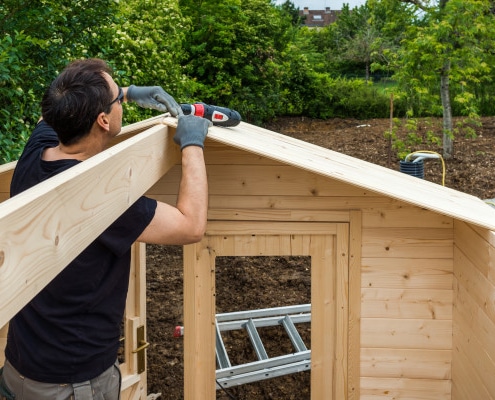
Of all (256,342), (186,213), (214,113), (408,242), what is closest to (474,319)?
(408,242)

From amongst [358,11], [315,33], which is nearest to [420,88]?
[315,33]

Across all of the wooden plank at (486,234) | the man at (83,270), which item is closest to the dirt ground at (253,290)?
the wooden plank at (486,234)

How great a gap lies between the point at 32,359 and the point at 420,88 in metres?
11.7

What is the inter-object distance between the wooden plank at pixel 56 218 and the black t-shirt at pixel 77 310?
0.98 ft

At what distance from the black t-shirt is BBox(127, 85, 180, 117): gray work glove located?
0.87 m

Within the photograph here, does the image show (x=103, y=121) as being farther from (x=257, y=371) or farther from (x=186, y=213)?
(x=257, y=371)

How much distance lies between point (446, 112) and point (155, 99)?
11.9 meters

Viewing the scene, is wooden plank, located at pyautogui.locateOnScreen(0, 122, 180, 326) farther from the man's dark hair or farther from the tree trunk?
the tree trunk

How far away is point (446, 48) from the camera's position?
13.5m

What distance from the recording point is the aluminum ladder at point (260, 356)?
6.20m

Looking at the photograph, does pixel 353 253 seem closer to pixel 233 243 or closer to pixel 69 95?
pixel 233 243

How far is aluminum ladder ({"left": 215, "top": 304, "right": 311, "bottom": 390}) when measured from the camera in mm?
6203

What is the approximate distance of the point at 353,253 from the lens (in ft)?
14.3

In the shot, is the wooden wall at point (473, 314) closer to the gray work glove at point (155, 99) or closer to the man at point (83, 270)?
the man at point (83, 270)
